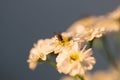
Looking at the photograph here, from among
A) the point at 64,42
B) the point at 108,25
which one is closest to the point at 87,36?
the point at 64,42

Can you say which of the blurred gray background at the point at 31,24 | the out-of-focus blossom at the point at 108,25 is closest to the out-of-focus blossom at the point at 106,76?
the out-of-focus blossom at the point at 108,25

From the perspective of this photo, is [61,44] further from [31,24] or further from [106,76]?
[31,24]

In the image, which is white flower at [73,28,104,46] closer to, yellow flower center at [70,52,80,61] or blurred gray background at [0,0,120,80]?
yellow flower center at [70,52,80,61]

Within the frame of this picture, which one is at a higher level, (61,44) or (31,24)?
(31,24)

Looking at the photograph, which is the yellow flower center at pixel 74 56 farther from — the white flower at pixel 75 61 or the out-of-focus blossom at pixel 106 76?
the out-of-focus blossom at pixel 106 76

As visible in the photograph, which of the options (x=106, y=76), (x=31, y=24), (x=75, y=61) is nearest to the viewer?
(x=75, y=61)

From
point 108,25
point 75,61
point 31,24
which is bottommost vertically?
point 75,61
